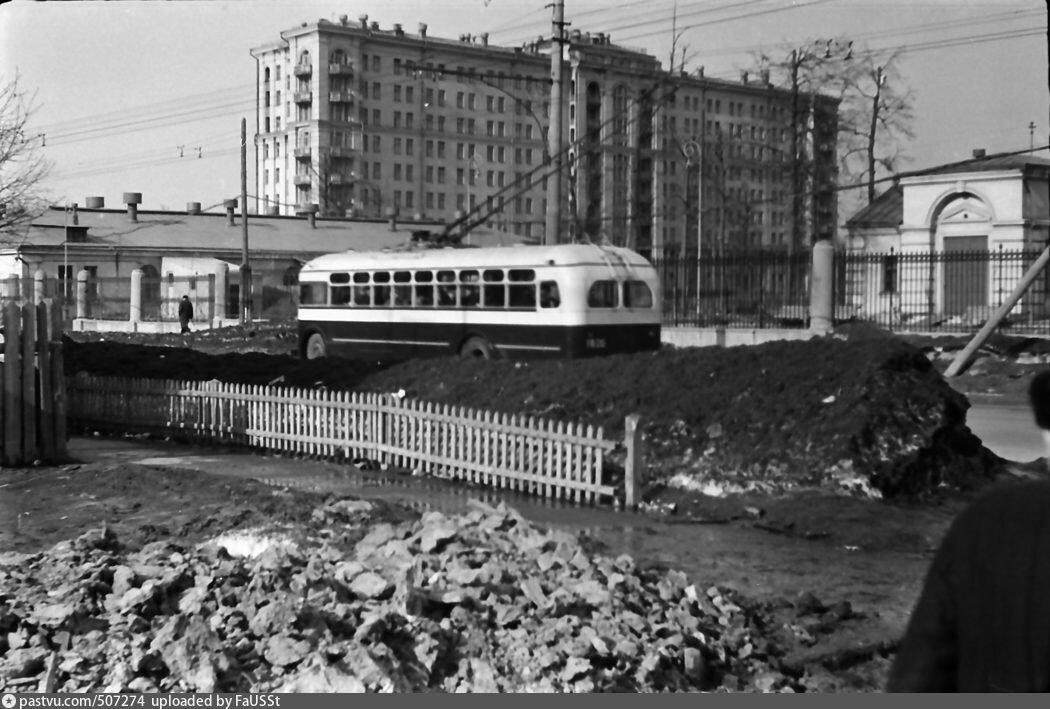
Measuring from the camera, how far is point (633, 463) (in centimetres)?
1277

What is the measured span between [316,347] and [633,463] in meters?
15.6

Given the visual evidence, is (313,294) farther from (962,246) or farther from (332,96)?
(962,246)

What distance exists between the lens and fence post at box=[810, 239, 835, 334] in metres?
28.0

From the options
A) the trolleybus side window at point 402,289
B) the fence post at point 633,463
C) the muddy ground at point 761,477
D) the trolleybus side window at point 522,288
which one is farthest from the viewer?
the trolleybus side window at point 402,289

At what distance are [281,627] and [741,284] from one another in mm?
28027

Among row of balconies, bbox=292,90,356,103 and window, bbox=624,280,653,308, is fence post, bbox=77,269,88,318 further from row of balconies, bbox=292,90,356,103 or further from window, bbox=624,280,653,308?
row of balconies, bbox=292,90,356,103

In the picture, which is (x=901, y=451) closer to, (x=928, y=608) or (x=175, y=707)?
(x=175, y=707)

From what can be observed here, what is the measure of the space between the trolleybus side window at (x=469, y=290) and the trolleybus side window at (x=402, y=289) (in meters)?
1.57

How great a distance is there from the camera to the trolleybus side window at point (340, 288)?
26359 millimetres

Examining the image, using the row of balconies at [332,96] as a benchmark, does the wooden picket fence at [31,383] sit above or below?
below

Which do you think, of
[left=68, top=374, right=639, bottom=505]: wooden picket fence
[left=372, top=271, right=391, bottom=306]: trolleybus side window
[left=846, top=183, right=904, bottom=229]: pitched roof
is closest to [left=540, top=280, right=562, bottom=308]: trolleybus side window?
[left=372, top=271, right=391, bottom=306]: trolleybus side window

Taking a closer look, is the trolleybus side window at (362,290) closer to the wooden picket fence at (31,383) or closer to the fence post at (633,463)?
the wooden picket fence at (31,383)

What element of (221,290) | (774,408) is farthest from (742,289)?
(221,290)

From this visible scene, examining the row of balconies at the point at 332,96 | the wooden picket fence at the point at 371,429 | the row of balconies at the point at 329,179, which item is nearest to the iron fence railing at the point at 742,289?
the wooden picket fence at the point at 371,429
